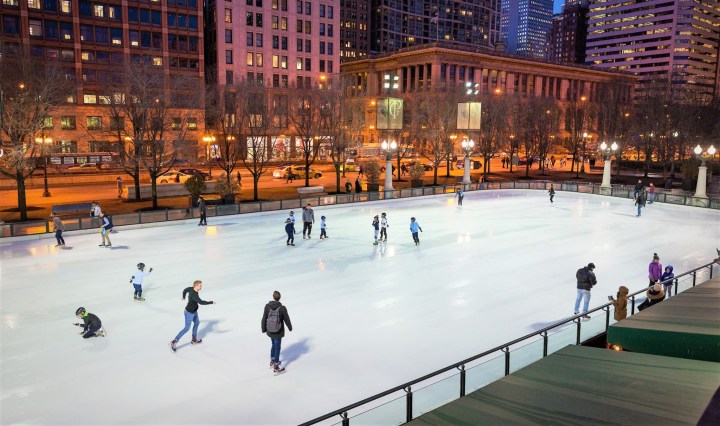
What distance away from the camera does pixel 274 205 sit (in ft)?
105

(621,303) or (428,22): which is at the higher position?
(428,22)

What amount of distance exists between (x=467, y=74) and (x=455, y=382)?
10541 centimetres

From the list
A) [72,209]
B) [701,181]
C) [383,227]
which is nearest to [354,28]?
[701,181]

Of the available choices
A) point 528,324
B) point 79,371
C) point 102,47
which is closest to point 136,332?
point 79,371

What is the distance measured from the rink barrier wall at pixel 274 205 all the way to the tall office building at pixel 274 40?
154ft

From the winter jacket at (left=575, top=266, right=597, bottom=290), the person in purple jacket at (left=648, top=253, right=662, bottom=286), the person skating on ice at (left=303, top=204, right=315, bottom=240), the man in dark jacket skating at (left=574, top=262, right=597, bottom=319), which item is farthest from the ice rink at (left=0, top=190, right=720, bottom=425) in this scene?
the person in purple jacket at (left=648, top=253, right=662, bottom=286)

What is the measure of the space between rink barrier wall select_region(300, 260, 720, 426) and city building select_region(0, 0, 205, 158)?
55814 millimetres

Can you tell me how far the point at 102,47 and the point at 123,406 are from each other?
7278 centimetres

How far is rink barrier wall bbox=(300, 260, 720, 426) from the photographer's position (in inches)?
279

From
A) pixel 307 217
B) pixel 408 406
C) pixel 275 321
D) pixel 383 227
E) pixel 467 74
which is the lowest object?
pixel 408 406

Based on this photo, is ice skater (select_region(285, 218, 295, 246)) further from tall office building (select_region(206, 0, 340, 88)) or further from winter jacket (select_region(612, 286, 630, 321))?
tall office building (select_region(206, 0, 340, 88))

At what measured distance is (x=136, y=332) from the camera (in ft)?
42.1

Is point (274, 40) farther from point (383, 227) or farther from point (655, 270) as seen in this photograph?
point (655, 270)

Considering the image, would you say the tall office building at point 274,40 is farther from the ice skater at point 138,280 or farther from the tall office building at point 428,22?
the ice skater at point 138,280
